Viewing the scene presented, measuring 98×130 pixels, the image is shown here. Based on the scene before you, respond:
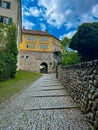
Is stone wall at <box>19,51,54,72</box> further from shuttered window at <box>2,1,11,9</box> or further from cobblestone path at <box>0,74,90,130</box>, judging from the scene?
cobblestone path at <box>0,74,90,130</box>

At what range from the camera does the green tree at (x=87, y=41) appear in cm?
3294

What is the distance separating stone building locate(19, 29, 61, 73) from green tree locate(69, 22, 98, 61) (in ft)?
53.5

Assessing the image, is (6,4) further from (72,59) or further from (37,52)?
(37,52)

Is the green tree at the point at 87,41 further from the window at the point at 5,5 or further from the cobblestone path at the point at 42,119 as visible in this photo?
the cobblestone path at the point at 42,119

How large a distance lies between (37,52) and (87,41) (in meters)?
20.3

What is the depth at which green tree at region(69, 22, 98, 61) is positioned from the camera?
32.9 metres

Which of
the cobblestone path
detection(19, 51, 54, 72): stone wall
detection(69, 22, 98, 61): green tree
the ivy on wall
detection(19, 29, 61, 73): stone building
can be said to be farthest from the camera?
detection(19, 29, 61, 73): stone building

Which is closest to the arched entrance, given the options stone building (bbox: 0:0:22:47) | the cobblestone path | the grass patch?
stone building (bbox: 0:0:22:47)

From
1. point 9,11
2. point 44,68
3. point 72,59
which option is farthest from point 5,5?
point 44,68

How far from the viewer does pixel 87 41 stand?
3319 cm

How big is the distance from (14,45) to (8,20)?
608 centimetres

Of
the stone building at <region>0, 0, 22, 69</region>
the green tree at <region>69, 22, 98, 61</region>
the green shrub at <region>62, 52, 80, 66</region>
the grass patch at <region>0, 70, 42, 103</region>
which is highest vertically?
the stone building at <region>0, 0, 22, 69</region>

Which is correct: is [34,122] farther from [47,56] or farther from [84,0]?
[47,56]

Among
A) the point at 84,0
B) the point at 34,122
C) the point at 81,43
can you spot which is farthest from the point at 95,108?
the point at 81,43
